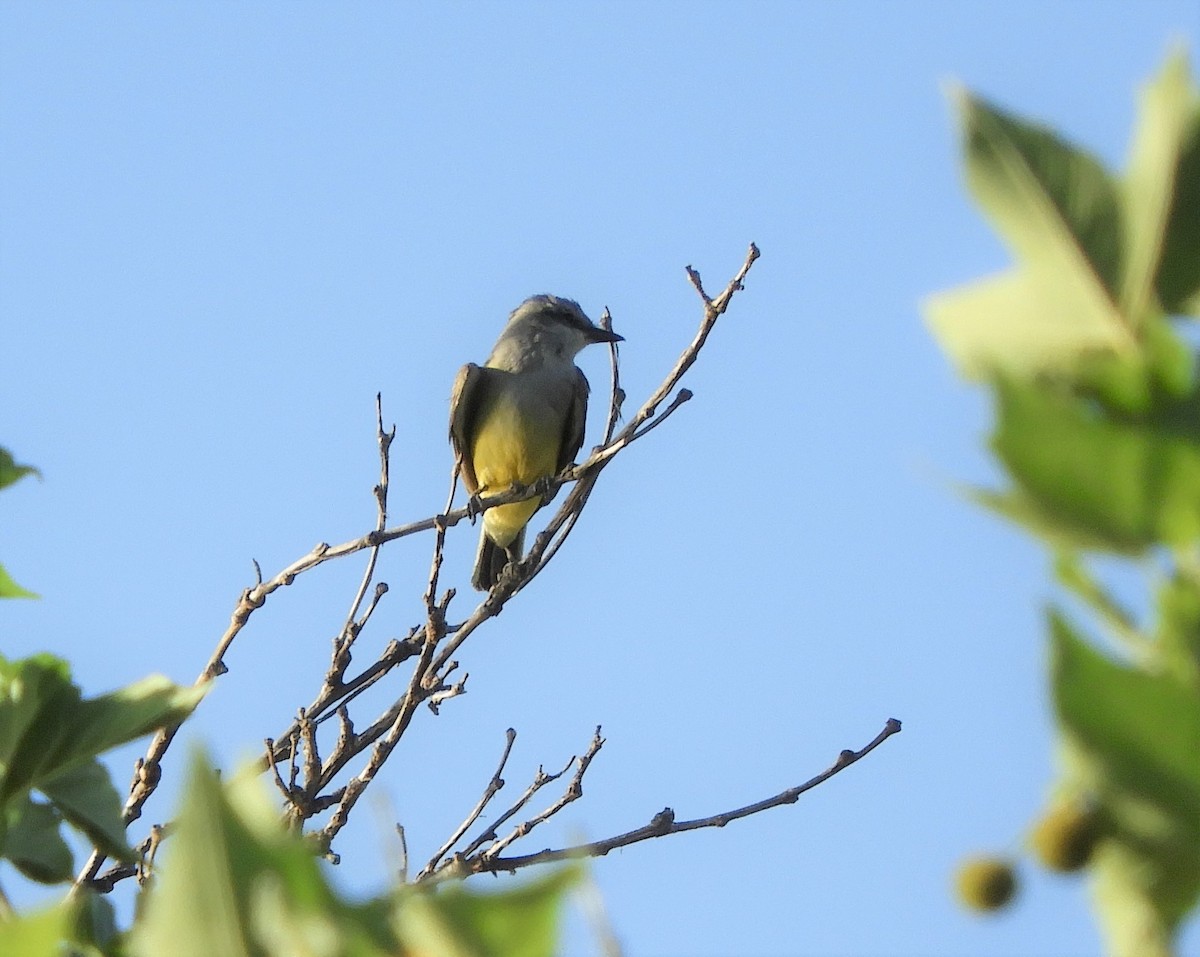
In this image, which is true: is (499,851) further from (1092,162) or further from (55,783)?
(1092,162)

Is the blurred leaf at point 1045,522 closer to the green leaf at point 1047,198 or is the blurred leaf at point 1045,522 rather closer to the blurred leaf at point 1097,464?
the blurred leaf at point 1097,464

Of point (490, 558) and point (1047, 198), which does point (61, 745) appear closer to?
point (1047, 198)

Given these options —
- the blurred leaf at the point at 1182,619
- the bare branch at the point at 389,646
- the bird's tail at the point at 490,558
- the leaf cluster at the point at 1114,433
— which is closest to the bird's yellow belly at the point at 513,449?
the bird's tail at the point at 490,558

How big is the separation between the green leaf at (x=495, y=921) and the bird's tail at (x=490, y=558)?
1028 centimetres

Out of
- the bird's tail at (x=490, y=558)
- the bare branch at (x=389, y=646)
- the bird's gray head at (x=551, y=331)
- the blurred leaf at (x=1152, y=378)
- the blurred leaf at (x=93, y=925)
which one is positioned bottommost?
the blurred leaf at (x=1152, y=378)

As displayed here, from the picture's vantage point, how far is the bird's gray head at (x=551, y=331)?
1150 cm

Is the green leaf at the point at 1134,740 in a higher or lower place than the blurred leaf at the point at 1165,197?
lower

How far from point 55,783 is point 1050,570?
139 centimetres

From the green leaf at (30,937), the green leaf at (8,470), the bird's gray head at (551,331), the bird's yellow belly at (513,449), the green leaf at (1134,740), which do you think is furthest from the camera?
the bird's gray head at (551,331)

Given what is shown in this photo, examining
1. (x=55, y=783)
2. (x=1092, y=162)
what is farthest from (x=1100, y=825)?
(x=55, y=783)

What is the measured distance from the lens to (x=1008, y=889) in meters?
1.14

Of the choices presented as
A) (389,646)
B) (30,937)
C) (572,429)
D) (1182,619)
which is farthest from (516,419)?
(1182,619)

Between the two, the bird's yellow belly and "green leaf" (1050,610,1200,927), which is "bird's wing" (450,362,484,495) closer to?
the bird's yellow belly

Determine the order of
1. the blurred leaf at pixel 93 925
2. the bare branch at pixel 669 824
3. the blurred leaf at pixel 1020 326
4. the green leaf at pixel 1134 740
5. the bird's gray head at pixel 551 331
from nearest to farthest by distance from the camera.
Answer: the green leaf at pixel 1134 740 < the blurred leaf at pixel 1020 326 < the blurred leaf at pixel 93 925 < the bare branch at pixel 669 824 < the bird's gray head at pixel 551 331
